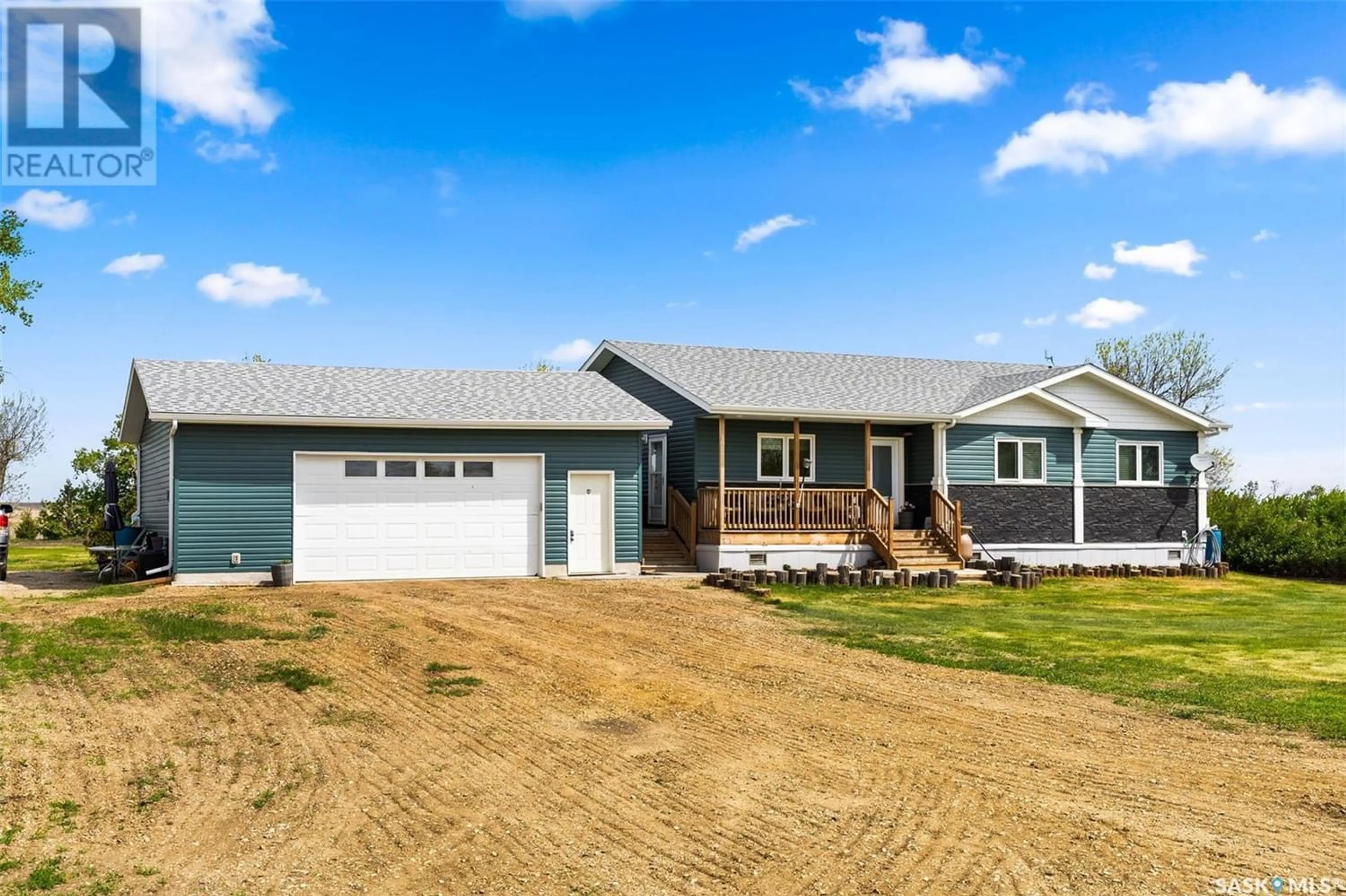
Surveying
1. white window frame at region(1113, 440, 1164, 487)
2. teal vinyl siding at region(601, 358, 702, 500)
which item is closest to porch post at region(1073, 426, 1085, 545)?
white window frame at region(1113, 440, 1164, 487)

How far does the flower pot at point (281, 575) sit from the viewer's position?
17797 millimetres

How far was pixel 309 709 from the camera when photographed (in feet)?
29.5

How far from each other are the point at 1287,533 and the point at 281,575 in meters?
25.0

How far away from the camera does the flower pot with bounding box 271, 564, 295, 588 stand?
17.8 meters

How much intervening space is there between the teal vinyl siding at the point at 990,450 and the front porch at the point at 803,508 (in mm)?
761

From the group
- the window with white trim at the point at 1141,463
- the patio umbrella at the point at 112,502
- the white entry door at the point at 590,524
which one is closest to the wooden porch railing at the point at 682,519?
the white entry door at the point at 590,524

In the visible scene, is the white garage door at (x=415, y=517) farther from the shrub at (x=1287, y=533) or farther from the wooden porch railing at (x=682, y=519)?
the shrub at (x=1287, y=533)

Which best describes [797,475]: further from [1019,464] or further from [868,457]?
[1019,464]

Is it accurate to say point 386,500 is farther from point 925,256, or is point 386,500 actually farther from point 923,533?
point 925,256

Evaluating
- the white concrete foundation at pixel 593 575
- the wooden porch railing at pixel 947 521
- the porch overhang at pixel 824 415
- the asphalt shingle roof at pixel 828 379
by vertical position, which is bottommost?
the white concrete foundation at pixel 593 575

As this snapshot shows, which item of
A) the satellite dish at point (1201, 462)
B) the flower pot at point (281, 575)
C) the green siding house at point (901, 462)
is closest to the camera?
the flower pot at point (281, 575)

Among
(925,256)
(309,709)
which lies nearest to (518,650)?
(309,709)

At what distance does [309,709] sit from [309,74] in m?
17.6

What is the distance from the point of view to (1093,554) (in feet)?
82.2
